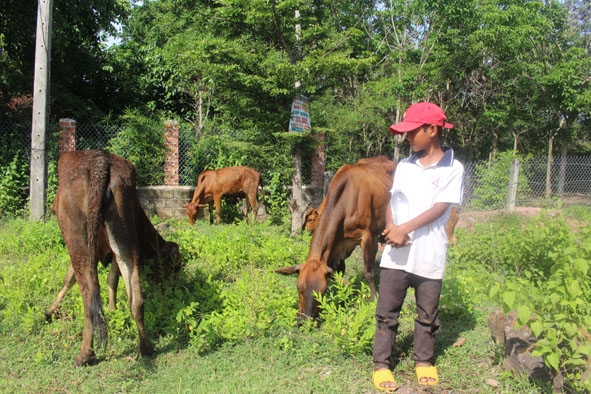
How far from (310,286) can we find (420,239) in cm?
132

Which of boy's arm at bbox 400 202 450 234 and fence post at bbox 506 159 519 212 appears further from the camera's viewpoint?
fence post at bbox 506 159 519 212

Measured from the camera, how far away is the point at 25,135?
10227 mm

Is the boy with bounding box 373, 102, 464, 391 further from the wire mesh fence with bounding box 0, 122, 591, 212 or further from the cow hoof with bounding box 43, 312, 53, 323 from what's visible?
the wire mesh fence with bounding box 0, 122, 591, 212

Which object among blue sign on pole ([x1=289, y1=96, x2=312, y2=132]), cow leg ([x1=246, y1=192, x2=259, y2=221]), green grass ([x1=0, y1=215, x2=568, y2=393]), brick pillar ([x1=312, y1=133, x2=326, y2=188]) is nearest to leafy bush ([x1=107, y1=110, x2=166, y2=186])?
cow leg ([x1=246, y1=192, x2=259, y2=221])

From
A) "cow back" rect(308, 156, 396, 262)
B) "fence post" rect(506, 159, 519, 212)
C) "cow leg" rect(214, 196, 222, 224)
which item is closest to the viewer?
"cow back" rect(308, 156, 396, 262)

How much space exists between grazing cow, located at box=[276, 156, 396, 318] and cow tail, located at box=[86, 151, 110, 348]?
1.68 meters

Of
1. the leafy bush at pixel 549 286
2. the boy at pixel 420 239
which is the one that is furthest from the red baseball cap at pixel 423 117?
the leafy bush at pixel 549 286

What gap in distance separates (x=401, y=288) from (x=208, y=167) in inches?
335

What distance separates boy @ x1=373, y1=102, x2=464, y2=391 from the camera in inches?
129

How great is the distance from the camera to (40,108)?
8.44 meters

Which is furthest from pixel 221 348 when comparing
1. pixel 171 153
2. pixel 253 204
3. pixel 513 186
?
pixel 513 186

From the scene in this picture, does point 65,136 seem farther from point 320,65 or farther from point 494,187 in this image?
point 494,187

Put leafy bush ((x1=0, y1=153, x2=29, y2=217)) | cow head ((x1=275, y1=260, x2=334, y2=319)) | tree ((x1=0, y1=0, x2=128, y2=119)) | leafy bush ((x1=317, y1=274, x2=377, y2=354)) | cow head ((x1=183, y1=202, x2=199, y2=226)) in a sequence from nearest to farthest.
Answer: leafy bush ((x1=317, y1=274, x2=377, y2=354))
cow head ((x1=275, y1=260, x2=334, y2=319))
leafy bush ((x1=0, y1=153, x2=29, y2=217))
cow head ((x1=183, y1=202, x2=199, y2=226))
tree ((x1=0, y1=0, x2=128, y2=119))

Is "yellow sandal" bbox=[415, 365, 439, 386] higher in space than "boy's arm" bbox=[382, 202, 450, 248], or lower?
lower
